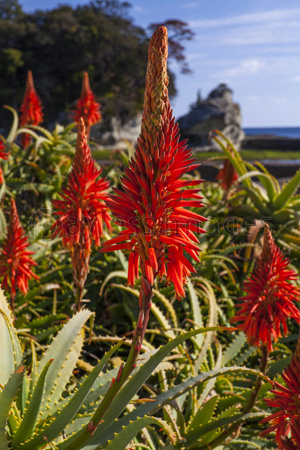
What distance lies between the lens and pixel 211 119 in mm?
24984

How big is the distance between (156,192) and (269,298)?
0.84m

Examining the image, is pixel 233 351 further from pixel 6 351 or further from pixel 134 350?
pixel 134 350

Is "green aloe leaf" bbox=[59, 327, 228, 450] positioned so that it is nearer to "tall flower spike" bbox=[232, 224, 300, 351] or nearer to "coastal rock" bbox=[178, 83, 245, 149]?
"tall flower spike" bbox=[232, 224, 300, 351]

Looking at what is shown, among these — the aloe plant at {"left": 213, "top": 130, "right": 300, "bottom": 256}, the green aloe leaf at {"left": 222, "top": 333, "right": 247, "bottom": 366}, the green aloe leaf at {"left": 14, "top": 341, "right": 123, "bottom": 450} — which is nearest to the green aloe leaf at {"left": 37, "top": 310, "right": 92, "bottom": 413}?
the green aloe leaf at {"left": 14, "top": 341, "right": 123, "bottom": 450}

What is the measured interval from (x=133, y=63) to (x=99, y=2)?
6.53 m

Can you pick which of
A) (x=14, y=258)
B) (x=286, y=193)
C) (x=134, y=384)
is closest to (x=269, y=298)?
(x=134, y=384)

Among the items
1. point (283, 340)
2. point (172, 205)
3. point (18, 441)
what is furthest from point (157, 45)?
point (283, 340)

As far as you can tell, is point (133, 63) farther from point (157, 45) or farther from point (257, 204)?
point (157, 45)

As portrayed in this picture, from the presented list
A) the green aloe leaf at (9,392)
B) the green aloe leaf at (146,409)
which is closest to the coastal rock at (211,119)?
the green aloe leaf at (146,409)

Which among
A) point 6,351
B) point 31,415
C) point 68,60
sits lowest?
point 31,415

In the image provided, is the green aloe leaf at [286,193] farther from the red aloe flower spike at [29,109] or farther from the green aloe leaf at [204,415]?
the red aloe flower spike at [29,109]

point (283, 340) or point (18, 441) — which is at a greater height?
point (18, 441)

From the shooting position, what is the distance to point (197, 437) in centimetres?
161

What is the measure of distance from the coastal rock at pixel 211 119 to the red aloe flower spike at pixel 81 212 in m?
22.6
